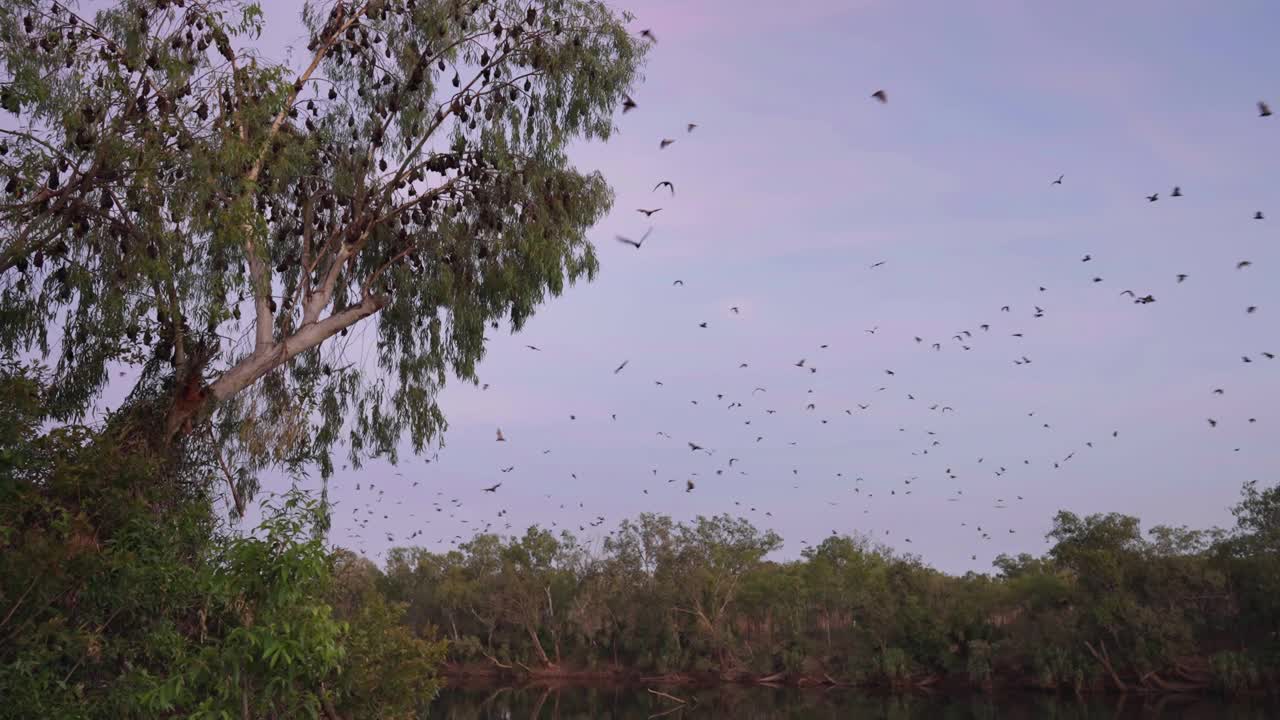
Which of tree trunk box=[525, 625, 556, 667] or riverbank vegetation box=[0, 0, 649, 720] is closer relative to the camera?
riverbank vegetation box=[0, 0, 649, 720]

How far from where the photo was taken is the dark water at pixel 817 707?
93.2 ft

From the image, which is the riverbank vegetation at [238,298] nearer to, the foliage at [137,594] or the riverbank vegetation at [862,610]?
the foliage at [137,594]

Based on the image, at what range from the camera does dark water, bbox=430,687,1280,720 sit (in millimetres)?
28406

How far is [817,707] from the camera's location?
33.3 meters

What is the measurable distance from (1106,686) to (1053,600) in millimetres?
3779

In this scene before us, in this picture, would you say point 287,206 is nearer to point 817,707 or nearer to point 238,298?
point 238,298

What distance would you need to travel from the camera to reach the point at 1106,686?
3528cm

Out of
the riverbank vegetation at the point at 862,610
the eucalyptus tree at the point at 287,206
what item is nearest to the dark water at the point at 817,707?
the riverbank vegetation at the point at 862,610

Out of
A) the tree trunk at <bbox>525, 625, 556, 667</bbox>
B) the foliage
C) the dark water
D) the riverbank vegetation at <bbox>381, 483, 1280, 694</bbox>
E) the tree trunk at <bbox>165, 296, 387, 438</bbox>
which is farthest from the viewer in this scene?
the tree trunk at <bbox>525, 625, 556, 667</bbox>

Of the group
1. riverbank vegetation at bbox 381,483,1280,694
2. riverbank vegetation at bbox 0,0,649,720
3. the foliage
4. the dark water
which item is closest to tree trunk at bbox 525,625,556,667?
riverbank vegetation at bbox 381,483,1280,694

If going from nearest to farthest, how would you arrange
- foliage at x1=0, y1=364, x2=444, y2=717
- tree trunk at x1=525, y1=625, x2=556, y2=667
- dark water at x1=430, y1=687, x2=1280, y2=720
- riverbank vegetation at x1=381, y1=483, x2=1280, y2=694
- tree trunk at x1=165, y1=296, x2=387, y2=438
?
foliage at x1=0, y1=364, x2=444, y2=717 → tree trunk at x1=165, y1=296, x2=387, y2=438 → dark water at x1=430, y1=687, x2=1280, y2=720 → riverbank vegetation at x1=381, y1=483, x2=1280, y2=694 → tree trunk at x1=525, y1=625, x2=556, y2=667

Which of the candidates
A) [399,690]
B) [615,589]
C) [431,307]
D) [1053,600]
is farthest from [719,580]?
[399,690]

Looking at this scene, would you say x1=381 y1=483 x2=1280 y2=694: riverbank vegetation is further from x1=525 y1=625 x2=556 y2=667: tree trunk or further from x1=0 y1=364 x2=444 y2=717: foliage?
x1=0 y1=364 x2=444 y2=717: foliage

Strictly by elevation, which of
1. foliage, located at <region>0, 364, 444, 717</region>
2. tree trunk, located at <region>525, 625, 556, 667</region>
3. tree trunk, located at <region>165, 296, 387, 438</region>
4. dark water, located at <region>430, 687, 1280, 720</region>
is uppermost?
tree trunk, located at <region>165, 296, 387, 438</region>
